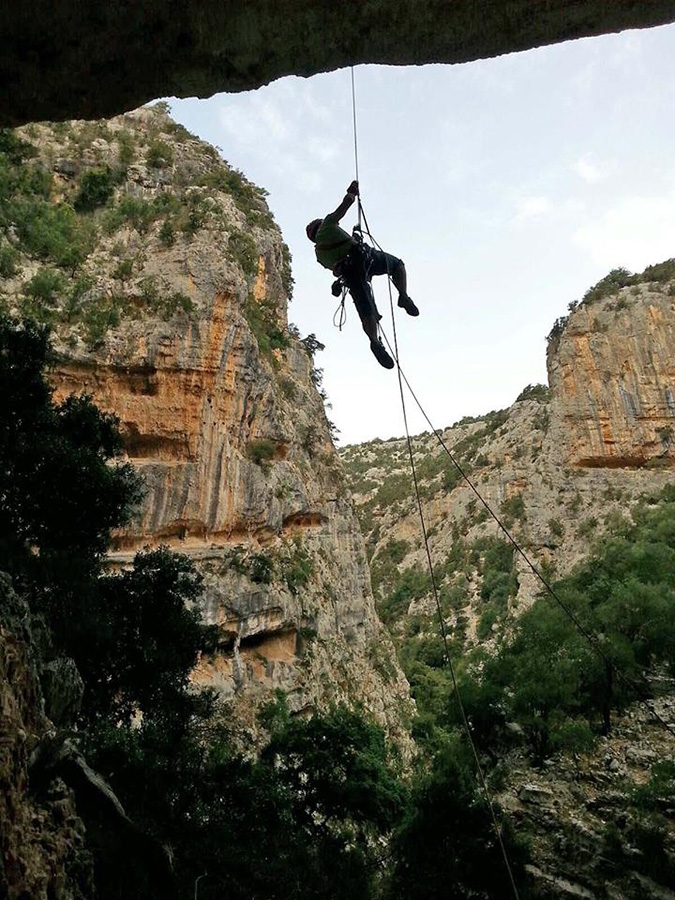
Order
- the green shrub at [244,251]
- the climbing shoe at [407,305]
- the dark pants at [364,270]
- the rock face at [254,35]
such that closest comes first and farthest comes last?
the rock face at [254,35] < the dark pants at [364,270] < the climbing shoe at [407,305] < the green shrub at [244,251]

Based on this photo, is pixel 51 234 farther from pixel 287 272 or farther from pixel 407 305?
pixel 407 305

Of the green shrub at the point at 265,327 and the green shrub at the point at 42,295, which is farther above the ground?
the green shrub at the point at 265,327

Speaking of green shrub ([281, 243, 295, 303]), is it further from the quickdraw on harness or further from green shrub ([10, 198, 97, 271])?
the quickdraw on harness

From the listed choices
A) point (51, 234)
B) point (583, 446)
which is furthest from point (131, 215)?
point (583, 446)

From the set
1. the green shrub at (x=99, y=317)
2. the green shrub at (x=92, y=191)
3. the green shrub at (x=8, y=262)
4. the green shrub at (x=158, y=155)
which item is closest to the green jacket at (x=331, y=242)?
the green shrub at (x=99, y=317)

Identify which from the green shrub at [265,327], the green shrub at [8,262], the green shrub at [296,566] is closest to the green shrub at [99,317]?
the green shrub at [8,262]

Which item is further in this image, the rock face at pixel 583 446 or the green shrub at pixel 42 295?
the rock face at pixel 583 446

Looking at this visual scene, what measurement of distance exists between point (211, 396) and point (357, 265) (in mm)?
16704

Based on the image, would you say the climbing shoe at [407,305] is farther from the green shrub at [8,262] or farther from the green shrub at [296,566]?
the green shrub at [8,262]

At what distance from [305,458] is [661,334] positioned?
26.5m

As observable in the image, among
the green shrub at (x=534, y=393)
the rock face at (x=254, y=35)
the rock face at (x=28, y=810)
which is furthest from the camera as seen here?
the green shrub at (x=534, y=393)

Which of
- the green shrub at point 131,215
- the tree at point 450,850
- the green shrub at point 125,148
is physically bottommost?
the tree at point 450,850

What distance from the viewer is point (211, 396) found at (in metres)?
23.4

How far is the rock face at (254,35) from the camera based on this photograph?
15.6 ft
